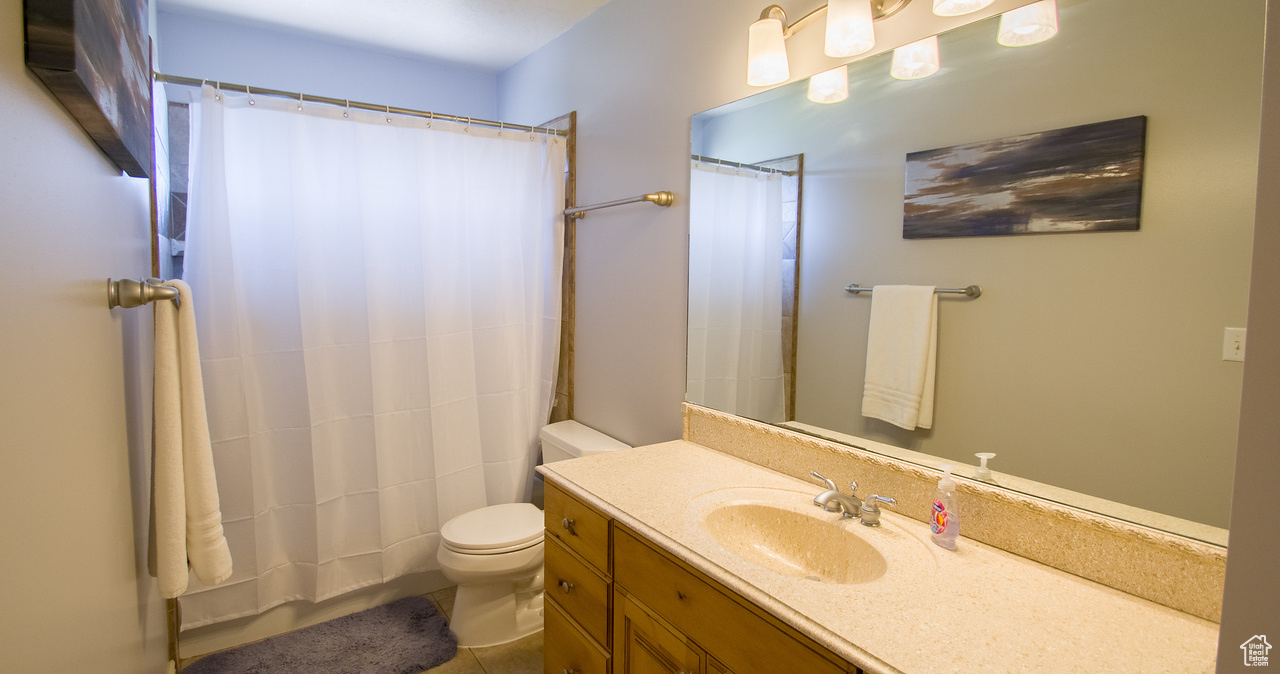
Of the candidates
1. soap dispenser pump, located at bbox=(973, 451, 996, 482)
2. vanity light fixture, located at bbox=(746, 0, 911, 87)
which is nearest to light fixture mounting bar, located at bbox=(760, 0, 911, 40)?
vanity light fixture, located at bbox=(746, 0, 911, 87)

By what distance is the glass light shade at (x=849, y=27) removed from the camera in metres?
1.30

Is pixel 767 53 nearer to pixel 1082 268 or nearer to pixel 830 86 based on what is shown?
pixel 830 86

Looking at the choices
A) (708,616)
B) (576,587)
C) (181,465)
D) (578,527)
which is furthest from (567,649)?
(181,465)

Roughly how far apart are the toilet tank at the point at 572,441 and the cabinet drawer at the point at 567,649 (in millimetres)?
648

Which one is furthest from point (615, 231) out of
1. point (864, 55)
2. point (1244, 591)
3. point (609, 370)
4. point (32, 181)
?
point (1244, 591)

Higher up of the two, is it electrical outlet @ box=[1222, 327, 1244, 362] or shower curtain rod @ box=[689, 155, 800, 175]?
shower curtain rod @ box=[689, 155, 800, 175]

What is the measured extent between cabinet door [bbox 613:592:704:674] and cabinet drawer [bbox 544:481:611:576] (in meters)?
0.11

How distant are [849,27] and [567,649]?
1.71 metres

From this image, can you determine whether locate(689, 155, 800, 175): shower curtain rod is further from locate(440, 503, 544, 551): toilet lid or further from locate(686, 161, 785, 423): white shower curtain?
locate(440, 503, 544, 551): toilet lid

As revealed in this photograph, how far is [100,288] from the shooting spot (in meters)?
0.90

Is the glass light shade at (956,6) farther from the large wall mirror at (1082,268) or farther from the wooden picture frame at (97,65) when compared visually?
the wooden picture frame at (97,65)

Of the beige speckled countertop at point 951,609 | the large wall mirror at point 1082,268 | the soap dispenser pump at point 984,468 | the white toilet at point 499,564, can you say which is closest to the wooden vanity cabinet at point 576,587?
the beige speckled countertop at point 951,609

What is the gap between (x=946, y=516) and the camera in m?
1.17

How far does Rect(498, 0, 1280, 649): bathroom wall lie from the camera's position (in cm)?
190
